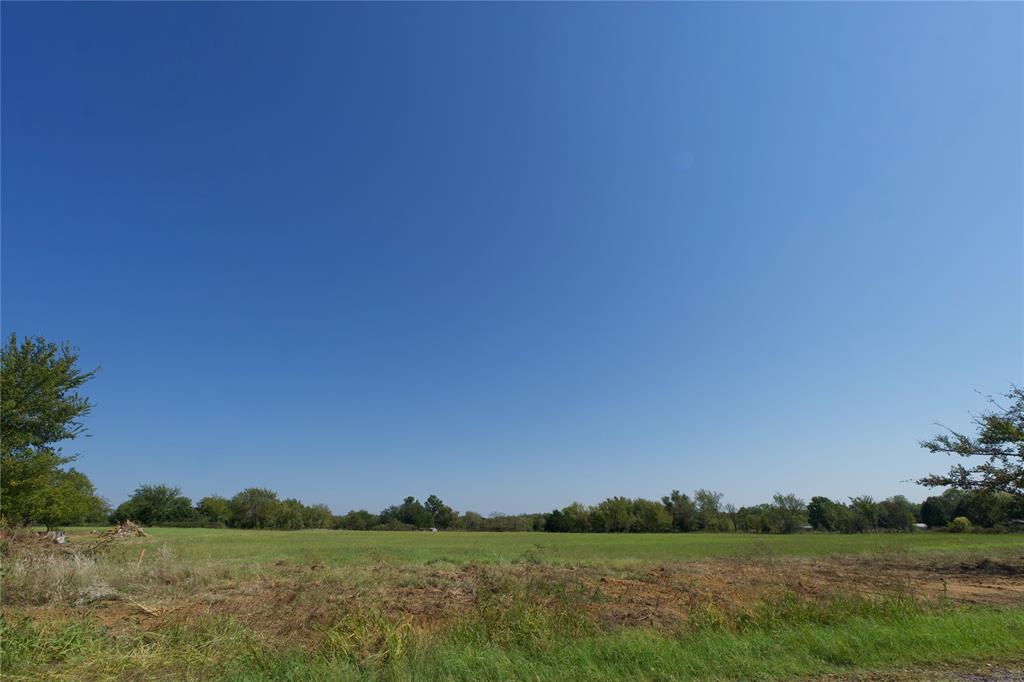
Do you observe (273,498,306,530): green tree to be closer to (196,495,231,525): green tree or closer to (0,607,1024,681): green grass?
(196,495,231,525): green tree

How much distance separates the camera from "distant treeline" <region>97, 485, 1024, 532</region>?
10674 cm

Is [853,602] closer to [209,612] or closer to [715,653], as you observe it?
[715,653]

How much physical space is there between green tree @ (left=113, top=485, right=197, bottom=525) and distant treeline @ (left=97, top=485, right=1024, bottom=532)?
182 mm

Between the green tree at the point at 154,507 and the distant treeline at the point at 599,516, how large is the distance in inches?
7.2

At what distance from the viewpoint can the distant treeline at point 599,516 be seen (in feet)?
350

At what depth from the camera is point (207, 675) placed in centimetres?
659

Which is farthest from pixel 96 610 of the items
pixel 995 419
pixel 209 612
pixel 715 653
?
pixel 995 419

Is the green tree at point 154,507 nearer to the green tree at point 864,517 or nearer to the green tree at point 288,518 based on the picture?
the green tree at point 288,518

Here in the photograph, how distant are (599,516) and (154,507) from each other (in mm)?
101173

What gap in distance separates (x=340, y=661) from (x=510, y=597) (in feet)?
16.6

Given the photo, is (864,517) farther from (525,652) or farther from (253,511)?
(253,511)

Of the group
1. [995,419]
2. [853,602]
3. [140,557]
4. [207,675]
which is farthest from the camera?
[995,419]

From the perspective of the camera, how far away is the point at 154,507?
104 m

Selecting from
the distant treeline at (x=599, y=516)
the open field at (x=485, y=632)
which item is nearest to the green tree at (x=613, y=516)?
the distant treeline at (x=599, y=516)
